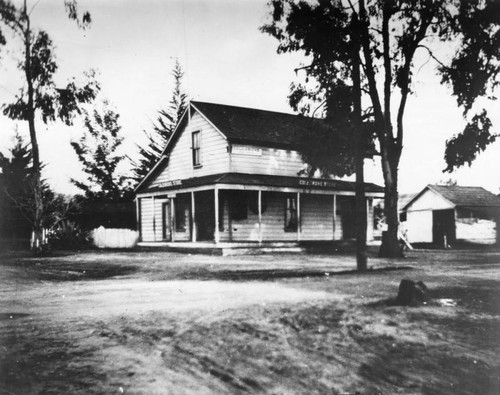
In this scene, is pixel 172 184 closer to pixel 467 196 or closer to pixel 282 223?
pixel 282 223

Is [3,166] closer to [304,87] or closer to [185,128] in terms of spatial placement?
[185,128]

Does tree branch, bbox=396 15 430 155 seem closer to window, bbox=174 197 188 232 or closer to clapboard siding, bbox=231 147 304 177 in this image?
clapboard siding, bbox=231 147 304 177

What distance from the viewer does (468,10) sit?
1744 cm

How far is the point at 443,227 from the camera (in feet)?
120

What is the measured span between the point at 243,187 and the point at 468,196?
68.7 feet

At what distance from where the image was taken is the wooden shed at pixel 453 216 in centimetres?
3481

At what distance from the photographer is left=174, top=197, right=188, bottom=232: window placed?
28.0 metres

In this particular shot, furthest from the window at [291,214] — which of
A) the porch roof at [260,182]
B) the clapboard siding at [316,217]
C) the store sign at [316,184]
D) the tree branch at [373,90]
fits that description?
the tree branch at [373,90]

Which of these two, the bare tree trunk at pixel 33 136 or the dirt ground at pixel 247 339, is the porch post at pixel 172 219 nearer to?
the bare tree trunk at pixel 33 136

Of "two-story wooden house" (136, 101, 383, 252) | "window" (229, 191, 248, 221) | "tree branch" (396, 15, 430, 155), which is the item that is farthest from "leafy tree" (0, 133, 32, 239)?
"tree branch" (396, 15, 430, 155)

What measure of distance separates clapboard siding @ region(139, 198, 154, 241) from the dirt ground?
65.8ft

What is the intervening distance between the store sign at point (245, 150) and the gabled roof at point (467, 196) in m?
16.6

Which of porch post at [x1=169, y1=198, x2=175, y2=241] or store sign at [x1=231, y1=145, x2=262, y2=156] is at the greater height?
store sign at [x1=231, y1=145, x2=262, y2=156]

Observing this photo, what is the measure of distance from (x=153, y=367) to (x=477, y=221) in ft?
111
